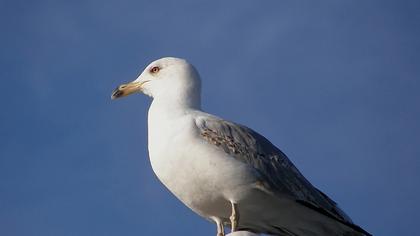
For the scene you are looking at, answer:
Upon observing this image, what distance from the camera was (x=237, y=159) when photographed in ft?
32.1

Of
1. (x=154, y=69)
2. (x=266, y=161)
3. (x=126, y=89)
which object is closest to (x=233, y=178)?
(x=266, y=161)

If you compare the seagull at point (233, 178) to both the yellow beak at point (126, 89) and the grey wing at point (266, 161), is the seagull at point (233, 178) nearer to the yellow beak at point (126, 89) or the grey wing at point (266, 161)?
the grey wing at point (266, 161)

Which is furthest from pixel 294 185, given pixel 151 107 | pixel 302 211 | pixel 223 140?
pixel 151 107

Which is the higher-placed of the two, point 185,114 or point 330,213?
point 185,114

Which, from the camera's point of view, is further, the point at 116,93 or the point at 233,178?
the point at 116,93

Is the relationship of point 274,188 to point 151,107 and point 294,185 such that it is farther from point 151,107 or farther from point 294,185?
point 151,107

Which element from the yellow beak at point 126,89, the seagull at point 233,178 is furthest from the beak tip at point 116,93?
the seagull at point 233,178

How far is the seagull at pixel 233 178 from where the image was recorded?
31.7 ft

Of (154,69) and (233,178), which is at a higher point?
(154,69)

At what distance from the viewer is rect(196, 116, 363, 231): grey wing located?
9.84m

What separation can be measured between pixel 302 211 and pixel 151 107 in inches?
87.6

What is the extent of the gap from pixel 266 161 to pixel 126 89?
251cm

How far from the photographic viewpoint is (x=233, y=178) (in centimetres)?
966

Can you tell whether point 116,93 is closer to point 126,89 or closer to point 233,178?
point 126,89
